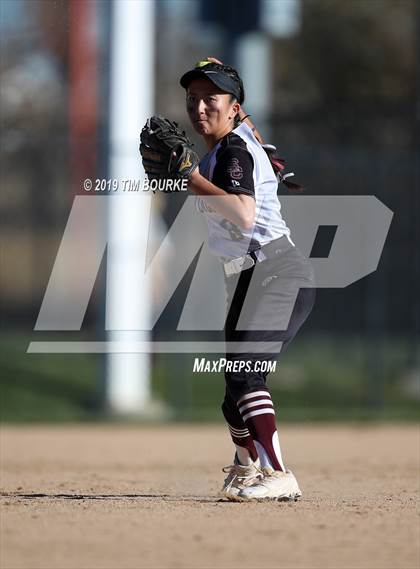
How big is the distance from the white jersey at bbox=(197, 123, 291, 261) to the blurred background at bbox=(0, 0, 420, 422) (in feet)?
20.4

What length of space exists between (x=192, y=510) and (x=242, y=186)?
162 cm

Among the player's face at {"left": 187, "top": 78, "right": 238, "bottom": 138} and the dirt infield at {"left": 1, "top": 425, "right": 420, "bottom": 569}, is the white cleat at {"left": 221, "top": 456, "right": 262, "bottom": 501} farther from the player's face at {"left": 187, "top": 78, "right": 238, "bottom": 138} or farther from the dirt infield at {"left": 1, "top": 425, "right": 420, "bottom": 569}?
the player's face at {"left": 187, "top": 78, "right": 238, "bottom": 138}

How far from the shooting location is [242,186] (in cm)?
579

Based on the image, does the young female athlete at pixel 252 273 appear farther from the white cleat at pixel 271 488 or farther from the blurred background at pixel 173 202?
the blurred background at pixel 173 202

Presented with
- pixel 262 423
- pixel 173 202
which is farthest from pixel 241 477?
pixel 173 202

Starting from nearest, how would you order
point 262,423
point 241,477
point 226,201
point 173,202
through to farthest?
1. point 226,201
2. point 262,423
3. point 241,477
4. point 173,202

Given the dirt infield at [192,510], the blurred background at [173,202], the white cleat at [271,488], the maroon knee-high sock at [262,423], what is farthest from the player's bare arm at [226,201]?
the blurred background at [173,202]

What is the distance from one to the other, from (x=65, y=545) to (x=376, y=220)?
8966mm

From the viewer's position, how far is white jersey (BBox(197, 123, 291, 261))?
5832mm

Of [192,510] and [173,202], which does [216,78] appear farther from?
[173,202]

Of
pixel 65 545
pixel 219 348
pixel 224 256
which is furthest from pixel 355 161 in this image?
pixel 65 545

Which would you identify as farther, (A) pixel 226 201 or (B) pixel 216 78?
(B) pixel 216 78

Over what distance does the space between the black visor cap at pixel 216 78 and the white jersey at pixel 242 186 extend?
0.69 feet

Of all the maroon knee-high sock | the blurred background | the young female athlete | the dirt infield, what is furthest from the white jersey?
the blurred background
